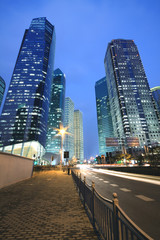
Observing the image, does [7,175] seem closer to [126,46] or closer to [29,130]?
[29,130]

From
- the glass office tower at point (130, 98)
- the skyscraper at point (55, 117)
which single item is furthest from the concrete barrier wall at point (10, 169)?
the skyscraper at point (55, 117)

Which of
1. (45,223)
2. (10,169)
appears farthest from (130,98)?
(45,223)

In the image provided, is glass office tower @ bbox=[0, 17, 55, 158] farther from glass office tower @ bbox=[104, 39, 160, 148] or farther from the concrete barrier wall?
glass office tower @ bbox=[104, 39, 160, 148]

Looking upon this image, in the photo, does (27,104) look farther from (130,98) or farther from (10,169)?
(130,98)

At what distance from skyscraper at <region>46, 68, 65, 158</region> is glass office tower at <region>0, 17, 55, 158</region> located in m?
47.5

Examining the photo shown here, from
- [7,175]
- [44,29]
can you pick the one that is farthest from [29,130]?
[44,29]

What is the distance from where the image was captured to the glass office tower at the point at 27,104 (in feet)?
312

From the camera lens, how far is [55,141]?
162 meters

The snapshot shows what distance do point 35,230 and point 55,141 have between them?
539 feet

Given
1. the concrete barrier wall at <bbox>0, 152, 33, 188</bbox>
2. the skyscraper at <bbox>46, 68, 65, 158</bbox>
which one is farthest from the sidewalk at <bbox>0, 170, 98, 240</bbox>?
the skyscraper at <bbox>46, 68, 65, 158</bbox>

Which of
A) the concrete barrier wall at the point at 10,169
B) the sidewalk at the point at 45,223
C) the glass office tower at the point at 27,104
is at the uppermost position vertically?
the glass office tower at the point at 27,104

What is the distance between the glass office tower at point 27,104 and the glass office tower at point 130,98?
82.3 metres

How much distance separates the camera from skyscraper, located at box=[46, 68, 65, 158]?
160 metres

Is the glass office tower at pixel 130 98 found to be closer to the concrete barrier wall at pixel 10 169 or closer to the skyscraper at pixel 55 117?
the skyscraper at pixel 55 117
